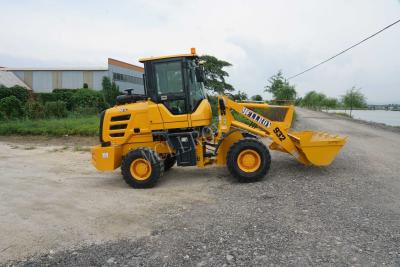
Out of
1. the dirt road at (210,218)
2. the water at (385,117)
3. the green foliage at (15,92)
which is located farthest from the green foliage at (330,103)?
the dirt road at (210,218)

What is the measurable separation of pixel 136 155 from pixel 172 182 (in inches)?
38.7

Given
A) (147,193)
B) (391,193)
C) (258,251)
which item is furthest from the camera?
(147,193)

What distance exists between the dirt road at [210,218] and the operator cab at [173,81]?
5.21 ft

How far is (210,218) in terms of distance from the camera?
5191 mm

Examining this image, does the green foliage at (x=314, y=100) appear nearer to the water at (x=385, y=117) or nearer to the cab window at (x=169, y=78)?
the water at (x=385, y=117)

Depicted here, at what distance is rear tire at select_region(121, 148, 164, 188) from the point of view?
7.18 m

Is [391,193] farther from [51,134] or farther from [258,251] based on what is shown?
[51,134]

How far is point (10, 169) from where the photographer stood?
9.34 meters

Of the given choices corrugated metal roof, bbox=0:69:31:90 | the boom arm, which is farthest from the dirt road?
corrugated metal roof, bbox=0:69:31:90

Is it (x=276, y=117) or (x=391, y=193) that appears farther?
(x=276, y=117)

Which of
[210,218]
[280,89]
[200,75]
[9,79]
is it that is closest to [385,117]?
[280,89]

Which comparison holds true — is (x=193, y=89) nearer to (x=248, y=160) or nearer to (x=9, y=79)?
(x=248, y=160)

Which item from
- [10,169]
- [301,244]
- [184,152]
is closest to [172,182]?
[184,152]

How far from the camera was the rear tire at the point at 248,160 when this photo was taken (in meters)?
7.03
